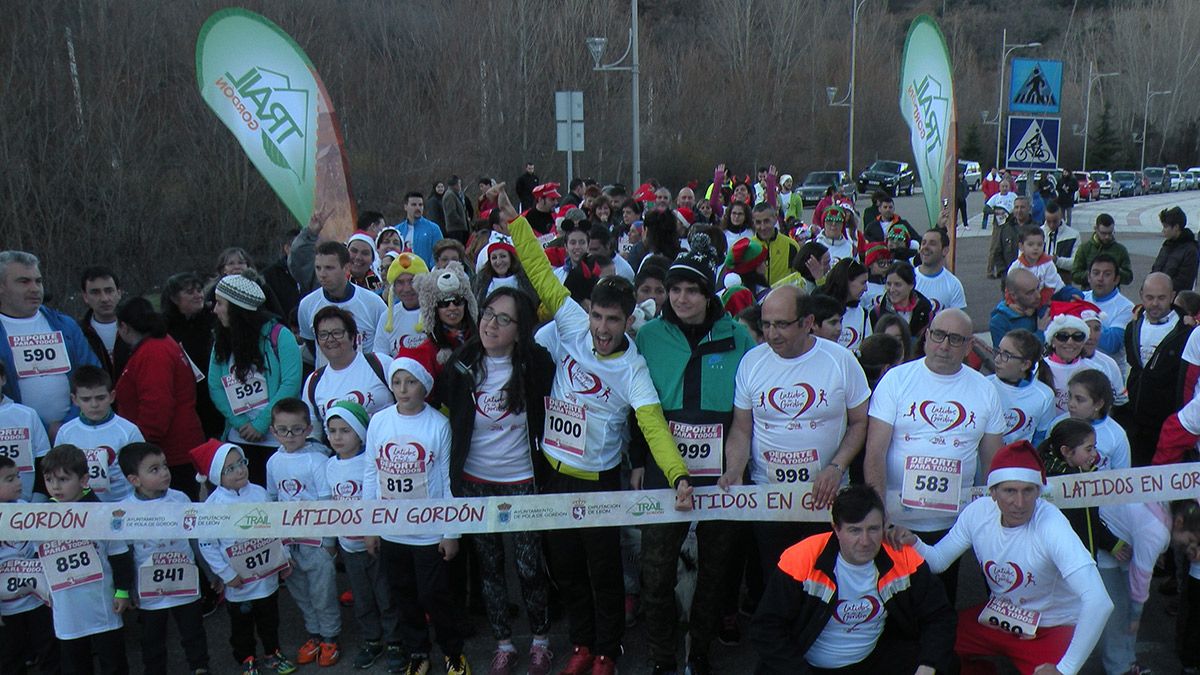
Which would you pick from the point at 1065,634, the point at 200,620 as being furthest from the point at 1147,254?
the point at 200,620

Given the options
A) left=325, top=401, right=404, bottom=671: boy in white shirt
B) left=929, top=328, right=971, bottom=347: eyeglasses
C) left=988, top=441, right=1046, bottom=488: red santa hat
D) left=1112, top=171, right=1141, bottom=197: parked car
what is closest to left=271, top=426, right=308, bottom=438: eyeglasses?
left=325, top=401, right=404, bottom=671: boy in white shirt

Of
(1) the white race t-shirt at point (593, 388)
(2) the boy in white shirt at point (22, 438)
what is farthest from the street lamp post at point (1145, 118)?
(2) the boy in white shirt at point (22, 438)

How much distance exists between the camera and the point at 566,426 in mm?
4723

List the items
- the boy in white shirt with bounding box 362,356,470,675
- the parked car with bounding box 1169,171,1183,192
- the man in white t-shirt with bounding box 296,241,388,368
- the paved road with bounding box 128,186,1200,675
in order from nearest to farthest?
the boy in white shirt with bounding box 362,356,470,675 → the paved road with bounding box 128,186,1200,675 → the man in white t-shirt with bounding box 296,241,388,368 → the parked car with bounding box 1169,171,1183,192

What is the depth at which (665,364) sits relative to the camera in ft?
15.3

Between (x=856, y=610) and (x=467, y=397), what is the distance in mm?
1983

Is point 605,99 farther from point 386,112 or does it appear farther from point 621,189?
point 621,189

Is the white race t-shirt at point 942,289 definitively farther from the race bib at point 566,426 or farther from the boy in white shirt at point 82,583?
the boy in white shirt at point 82,583

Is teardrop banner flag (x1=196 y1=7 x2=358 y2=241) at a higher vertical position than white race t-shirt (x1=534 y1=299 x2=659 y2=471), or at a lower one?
higher

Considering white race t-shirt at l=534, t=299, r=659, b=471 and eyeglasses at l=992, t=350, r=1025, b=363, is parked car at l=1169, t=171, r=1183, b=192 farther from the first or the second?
white race t-shirt at l=534, t=299, r=659, b=471

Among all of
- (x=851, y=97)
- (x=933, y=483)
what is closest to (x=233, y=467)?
(x=933, y=483)

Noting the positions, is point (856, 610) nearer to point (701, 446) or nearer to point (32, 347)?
point (701, 446)

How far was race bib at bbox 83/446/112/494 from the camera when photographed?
16.6ft

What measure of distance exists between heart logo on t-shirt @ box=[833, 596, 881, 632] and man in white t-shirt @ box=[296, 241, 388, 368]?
372 centimetres
